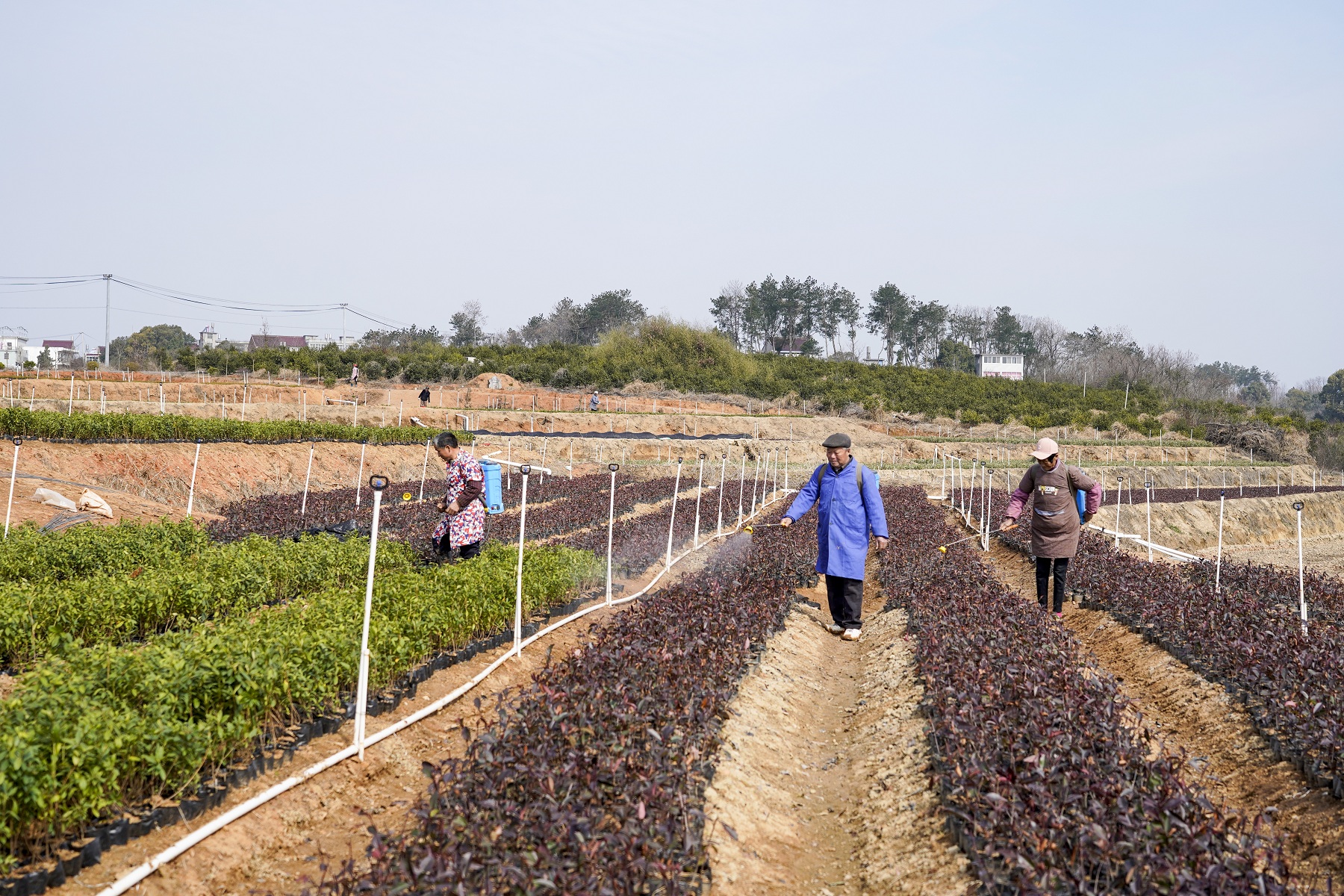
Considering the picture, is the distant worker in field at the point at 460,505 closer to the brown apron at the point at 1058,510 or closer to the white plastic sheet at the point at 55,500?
the brown apron at the point at 1058,510

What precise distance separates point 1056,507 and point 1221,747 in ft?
9.56

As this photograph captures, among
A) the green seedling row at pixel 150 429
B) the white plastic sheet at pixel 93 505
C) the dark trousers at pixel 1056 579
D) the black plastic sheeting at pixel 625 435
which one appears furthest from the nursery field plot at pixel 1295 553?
the green seedling row at pixel 150 429

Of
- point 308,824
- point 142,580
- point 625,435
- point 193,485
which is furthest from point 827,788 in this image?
point 625,435

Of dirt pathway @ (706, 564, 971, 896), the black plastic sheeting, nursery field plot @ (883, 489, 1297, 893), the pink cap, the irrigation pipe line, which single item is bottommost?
dirt pathway @ (706, 564, 971, 896)

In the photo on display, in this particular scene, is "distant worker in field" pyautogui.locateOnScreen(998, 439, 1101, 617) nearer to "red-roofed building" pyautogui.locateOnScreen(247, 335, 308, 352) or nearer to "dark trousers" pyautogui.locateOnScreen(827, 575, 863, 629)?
"dark trousers" pyautogui.locateOnScreen(827, 575, 863, 629)

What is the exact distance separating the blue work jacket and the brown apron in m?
1.55

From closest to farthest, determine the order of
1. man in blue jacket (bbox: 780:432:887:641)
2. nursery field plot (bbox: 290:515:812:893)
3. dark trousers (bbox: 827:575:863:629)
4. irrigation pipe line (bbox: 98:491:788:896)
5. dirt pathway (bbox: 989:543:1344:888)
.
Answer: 1. nursery field plot (bbox: 290:515:812:893)
2. irrigation pipe line (bbox: 98:491:788:896)
3. dirt pathway (bbox: 989:543:1344:888)
4. man in blue jacket (bbox: 780:432:887:641)
5. dark trousers (bbox: 827:575:863:629)

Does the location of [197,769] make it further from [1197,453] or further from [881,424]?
[1197,453]

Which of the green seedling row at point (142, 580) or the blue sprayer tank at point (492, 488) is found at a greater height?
the blue sprayer tank at point (492, 488)

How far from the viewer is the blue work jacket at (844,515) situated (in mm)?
8180

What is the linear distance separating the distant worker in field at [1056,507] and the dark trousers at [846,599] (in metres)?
1.40

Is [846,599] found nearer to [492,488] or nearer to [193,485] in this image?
[492,488]

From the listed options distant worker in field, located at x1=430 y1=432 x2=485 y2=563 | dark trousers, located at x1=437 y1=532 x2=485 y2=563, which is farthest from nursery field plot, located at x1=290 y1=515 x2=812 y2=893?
dark trousers, located at x1=437 y1=532 x2=485 y2=563

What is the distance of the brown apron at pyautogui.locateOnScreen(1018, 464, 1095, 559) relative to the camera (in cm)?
865
